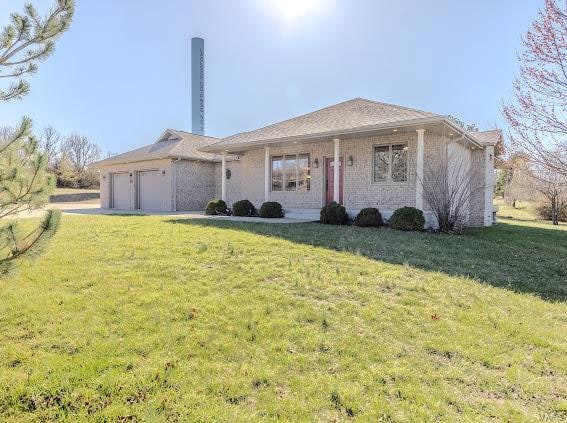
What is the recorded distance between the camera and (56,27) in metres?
3.20

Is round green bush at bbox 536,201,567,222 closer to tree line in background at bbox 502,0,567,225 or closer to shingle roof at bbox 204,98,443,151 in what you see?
shingle roof at bbox 204,98,443,151

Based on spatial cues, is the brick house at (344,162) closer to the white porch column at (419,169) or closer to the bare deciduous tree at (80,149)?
the white porch column at (419,169)

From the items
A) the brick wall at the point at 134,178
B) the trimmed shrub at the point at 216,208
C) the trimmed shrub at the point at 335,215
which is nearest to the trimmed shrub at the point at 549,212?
the trimmed shrub at the point at 335,215

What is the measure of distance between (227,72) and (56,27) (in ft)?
64.7

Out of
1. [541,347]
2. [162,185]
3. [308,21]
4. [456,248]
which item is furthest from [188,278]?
[162,185]

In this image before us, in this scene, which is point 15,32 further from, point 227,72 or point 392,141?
point 227,72

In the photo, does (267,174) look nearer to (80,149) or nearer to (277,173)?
(277,173)

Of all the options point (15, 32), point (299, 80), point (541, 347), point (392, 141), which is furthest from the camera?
point (299, 80)

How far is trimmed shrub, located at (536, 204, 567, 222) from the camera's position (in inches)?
943

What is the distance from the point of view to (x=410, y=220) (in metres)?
10.8

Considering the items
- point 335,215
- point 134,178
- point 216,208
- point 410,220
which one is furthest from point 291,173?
point 134,178

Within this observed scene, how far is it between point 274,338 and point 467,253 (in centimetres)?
606

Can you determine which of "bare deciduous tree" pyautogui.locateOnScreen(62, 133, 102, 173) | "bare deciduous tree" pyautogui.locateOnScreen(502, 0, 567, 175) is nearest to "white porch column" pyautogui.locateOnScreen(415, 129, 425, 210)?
"bare deciduous tree" pyautogui.locateOnScreen(502, 0, 567, 175)

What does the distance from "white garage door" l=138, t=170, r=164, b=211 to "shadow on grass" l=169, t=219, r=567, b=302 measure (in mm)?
11671
